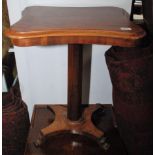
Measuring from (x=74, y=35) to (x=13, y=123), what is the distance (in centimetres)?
76

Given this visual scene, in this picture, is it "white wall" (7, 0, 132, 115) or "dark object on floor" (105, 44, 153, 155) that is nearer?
"dark object on floor" (105, 44, 153, 155)

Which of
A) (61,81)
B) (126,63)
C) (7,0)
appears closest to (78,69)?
(126,63)

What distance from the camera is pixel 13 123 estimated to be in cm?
143

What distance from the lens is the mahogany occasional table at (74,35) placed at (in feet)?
2.91

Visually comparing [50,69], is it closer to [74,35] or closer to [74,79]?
[74,79]

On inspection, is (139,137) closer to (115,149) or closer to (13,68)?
(115,149)

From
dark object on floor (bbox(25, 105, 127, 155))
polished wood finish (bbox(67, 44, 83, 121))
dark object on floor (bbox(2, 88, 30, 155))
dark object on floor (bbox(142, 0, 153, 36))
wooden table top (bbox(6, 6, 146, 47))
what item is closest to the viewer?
wooden table top (bbox(6, 6, 146, 47))

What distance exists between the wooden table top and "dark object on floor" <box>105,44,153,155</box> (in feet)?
0.54

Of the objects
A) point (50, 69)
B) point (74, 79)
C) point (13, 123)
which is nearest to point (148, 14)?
point (74, 79)

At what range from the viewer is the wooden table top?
0.88 m

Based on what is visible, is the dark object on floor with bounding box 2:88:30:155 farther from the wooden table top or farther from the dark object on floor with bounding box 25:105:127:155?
Result: the wooden table top

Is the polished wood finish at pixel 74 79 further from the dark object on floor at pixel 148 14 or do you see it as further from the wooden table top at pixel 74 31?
the dark object on floor at pixel 148 14

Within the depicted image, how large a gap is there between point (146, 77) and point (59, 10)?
508 millimetres

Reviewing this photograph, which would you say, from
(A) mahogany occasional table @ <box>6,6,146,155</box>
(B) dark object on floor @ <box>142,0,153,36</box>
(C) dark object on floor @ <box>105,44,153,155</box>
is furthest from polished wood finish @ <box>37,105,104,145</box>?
(B) dark object on floor @ <box>142,0,153,36</box>
